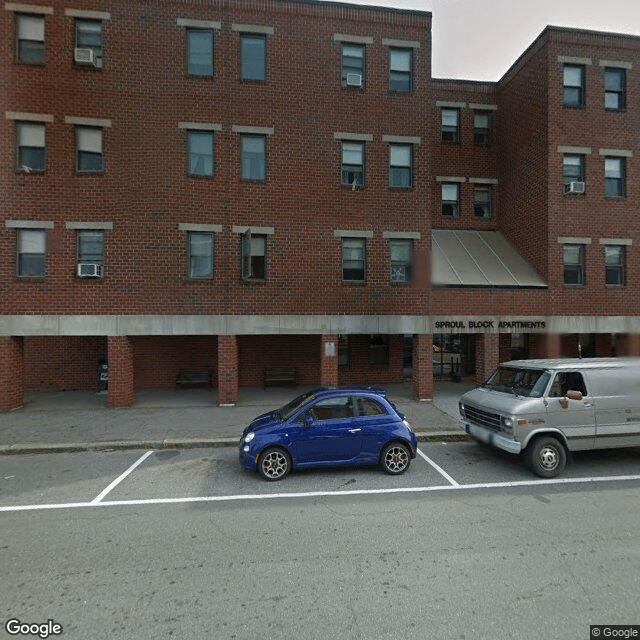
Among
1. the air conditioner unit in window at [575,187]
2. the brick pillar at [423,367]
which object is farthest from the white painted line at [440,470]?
the air conditioner unit in window at [575,187]

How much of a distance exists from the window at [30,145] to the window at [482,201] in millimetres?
16400

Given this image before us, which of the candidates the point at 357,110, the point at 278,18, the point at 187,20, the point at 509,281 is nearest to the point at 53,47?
the point at 187,20

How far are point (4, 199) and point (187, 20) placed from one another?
787 cm

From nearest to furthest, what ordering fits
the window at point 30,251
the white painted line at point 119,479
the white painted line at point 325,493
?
1. the white painted line at point 325,493
2. the white painted line at point 119,479
3. the window at point 30,251

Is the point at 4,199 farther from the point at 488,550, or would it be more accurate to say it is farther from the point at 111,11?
the point at 488,550

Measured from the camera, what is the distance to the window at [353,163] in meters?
13.4

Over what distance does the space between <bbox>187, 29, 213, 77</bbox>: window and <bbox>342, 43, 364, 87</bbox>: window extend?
4342 millimetres

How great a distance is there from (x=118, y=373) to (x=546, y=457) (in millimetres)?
11544

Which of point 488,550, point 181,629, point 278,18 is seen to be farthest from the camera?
point 278,18

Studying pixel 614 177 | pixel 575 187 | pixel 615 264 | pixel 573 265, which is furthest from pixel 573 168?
pixel 615 264

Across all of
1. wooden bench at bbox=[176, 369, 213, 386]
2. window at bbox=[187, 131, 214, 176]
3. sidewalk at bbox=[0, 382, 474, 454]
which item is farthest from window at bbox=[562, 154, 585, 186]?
wooden bench at bbox=[176, 369, 213, 386]

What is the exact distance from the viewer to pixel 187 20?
41.1ft

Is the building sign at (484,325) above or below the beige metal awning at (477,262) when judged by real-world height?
below

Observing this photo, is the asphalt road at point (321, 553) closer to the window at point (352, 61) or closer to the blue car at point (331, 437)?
the blue car at point (331, 437)
